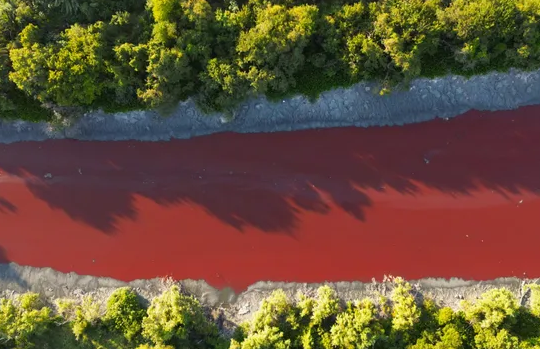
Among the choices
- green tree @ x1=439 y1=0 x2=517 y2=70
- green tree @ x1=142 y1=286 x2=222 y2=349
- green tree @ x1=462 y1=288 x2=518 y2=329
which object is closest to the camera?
green tree @ x1=439 y1=0 x2=517 y2=70

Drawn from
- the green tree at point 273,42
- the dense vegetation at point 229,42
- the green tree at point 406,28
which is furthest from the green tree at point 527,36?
the green tree at point 273,42

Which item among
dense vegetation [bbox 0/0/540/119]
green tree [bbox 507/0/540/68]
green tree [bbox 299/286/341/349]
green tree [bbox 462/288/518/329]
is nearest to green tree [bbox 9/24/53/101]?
dense vegetation [bbox 0/0/540/119]

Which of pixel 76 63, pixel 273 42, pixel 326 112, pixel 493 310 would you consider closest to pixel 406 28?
pixel 326 112

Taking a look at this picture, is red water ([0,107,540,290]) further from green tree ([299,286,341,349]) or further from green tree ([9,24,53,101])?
green tree ([9,24,53,101])

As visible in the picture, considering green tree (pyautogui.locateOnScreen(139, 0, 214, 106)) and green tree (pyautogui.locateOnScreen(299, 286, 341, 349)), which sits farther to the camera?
green tree (pyautogui.locateOnScreen(299, 286, 341, 349))

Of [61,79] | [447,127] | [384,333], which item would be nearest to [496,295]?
[384,333]

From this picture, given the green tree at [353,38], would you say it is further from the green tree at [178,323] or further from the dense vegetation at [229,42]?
the green tree at [178,323]

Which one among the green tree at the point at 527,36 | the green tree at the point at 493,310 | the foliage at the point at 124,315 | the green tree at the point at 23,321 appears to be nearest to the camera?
the green tree at the point at 527,36
